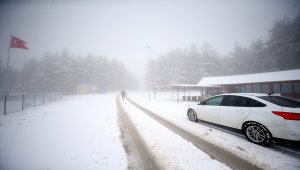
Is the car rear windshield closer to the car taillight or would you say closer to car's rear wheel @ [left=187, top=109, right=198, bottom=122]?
the car taillight

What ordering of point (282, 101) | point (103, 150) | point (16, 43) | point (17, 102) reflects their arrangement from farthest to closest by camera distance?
point (17, 102), point (16, 43), point (282, 101), point (103, 150)

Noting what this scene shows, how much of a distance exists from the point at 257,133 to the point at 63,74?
58.2 m

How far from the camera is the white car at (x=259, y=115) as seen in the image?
4.26 meters

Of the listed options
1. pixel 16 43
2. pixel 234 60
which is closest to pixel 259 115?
pixel 16 43

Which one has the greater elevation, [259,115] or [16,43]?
[16,43]

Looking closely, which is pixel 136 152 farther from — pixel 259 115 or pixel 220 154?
pixel 259 115

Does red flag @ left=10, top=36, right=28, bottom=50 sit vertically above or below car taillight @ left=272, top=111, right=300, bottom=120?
above

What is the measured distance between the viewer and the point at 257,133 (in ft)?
16.7

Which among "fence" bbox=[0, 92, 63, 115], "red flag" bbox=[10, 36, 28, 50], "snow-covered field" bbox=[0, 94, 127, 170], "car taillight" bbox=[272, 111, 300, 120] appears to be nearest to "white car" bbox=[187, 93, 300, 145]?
"car taillight" bbox=[272, 111, 300, 120]

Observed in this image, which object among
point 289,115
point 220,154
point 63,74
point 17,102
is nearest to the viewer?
point 289,115

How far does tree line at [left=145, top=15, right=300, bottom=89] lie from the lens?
39.0m

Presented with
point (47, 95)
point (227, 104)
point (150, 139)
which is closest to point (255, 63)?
point (227, 104)

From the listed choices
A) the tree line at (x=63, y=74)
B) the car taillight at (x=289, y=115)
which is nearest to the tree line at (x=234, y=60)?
the tree line at (x=63, y=74)

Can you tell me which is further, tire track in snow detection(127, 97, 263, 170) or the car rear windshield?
the car rear windshield
